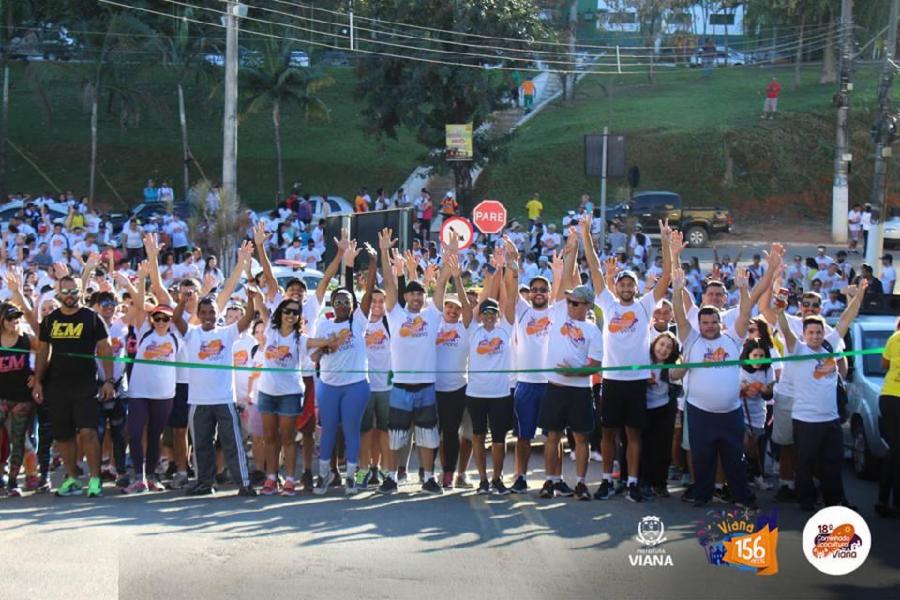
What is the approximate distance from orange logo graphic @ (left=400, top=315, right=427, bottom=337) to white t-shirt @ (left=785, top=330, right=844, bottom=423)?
326 centimetres

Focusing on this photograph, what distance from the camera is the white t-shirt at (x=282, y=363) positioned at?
1070 centimetres

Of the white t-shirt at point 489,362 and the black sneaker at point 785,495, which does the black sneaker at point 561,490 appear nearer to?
the white t-shirt at point 489,362

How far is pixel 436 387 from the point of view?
10922mm

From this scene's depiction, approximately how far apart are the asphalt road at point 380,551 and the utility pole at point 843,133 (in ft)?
88.3

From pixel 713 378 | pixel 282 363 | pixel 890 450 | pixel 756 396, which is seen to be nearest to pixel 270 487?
pixel 282 363

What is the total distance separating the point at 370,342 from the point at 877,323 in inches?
217

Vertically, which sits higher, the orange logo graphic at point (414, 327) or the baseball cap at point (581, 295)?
the baseball cap at point (581, 295)

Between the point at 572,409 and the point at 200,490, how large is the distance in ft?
11.0

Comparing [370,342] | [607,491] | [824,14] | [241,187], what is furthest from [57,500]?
[824,14]

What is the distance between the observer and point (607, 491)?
10.5m

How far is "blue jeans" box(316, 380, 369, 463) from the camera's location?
10.7 m

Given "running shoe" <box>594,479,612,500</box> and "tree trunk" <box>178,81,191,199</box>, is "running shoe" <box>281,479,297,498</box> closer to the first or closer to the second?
"running shoe" <box>594,479,612,500</box>

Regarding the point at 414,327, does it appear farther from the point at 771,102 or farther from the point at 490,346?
the point at 771,102

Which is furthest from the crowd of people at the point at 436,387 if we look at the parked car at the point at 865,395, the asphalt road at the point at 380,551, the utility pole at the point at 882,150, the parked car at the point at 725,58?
the parked car at the point at 725,58
